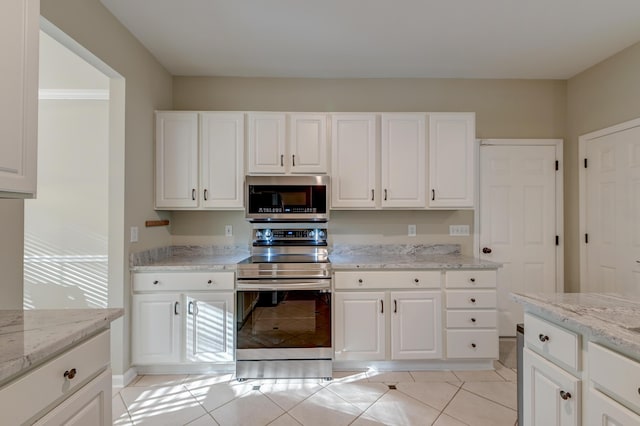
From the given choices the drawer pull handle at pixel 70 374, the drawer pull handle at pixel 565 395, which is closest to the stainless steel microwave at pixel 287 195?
the drawer pull handle at pixel 70 374

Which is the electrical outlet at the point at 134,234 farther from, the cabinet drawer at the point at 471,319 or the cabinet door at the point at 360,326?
the cabinet drawer at the point at 471,319

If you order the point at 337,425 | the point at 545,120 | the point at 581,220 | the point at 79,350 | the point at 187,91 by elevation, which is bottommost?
the point at 337,425

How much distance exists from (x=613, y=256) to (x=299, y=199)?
9.26 ft


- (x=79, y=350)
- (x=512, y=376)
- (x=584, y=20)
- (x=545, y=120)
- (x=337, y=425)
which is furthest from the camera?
(x=545, y=120)

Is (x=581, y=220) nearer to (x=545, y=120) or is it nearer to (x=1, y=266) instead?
(x=545, y=120)

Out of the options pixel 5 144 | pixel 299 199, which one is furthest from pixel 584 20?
pixel 5 144

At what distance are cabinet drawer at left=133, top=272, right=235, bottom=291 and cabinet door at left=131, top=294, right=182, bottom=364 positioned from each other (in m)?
0.07

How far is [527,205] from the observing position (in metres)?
3.15

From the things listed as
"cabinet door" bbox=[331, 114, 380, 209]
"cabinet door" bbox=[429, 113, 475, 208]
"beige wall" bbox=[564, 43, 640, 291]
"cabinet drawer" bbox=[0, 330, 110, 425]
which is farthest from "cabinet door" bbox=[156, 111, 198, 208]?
"beige wall" bbox=[564, 43, 640, 291]

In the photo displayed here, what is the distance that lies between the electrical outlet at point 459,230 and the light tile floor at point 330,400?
1238 mm

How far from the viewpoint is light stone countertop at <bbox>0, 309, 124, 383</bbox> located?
0.81 metres

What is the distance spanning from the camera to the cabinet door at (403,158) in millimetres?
2812

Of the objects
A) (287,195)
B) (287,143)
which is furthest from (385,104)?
(287,195)

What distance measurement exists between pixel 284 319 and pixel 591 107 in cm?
342
